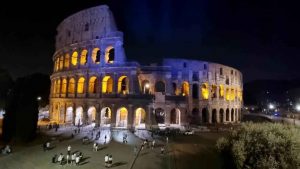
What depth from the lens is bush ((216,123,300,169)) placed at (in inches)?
397

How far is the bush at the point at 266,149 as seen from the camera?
33.1 feet

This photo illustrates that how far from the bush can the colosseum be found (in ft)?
62.1

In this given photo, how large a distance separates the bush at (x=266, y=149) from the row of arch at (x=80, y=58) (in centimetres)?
2415

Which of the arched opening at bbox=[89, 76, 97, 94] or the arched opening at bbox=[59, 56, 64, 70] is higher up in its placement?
the arched opening at bbox=[59, 56, 64, 70]

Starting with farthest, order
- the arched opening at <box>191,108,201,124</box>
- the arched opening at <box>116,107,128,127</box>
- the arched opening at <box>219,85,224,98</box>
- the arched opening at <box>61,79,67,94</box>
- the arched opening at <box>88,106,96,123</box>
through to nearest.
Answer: the arched opening at <box>219,85,224,98</box> < the arched opening at <box>61,79,67,94</box> < the arched opening at <box>191,108,201,124</box> < the arched opening at <box>88,106,96,123</box> < the arched opening at <box>116,107,128,127</box>

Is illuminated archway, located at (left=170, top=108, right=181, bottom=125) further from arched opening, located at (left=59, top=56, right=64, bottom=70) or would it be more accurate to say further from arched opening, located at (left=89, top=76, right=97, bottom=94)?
arched opening, located at (left=59, top=56, right=64, bottom=70)

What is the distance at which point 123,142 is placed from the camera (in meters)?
21.6

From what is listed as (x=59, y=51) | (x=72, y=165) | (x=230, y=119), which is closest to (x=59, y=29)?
(x=59, y=51)

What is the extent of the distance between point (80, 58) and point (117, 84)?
7.82 m

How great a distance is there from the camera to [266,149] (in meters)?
10.4

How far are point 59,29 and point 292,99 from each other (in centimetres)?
8818

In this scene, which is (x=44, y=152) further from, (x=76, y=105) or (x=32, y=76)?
(x=32, y=76)

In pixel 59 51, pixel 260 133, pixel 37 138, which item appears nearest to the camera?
pixel 260 133

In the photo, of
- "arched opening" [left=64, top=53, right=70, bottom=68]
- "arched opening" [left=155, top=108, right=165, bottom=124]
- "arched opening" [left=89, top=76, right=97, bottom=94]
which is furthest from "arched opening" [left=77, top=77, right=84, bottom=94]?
"arched opening" [left=155, top=108, right=165, bottom=124]
